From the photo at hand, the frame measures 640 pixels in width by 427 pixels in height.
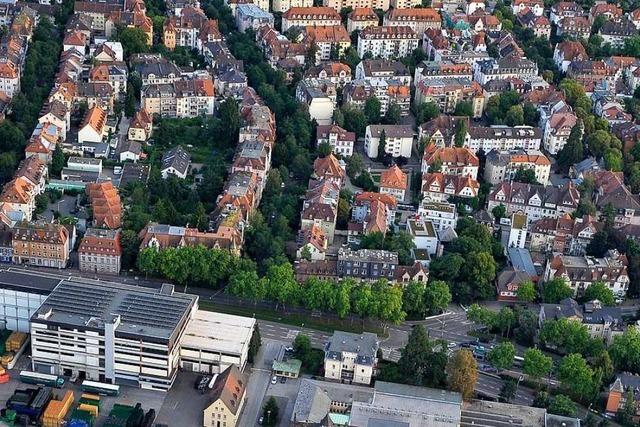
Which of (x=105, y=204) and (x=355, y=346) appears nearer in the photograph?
(x=355, y=346)

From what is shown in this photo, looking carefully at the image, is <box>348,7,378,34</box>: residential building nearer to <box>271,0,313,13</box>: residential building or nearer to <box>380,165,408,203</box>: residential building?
<box>271,0,313,13</box>: residential building

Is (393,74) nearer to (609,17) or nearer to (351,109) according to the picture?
(351,109)

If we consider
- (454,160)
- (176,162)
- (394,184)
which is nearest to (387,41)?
(454,160)

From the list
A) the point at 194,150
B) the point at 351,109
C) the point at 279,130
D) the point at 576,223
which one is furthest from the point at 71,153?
the point at 576,223

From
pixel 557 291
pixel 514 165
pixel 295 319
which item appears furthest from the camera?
pixel 514 165

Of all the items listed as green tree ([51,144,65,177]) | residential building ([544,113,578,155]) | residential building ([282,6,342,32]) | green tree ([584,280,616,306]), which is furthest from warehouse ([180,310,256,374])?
residential building ([282,6,342,32])

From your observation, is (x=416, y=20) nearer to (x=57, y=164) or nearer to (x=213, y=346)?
(x=57, y=164)

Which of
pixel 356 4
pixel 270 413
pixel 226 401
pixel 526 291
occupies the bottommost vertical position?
pixel 270 413
